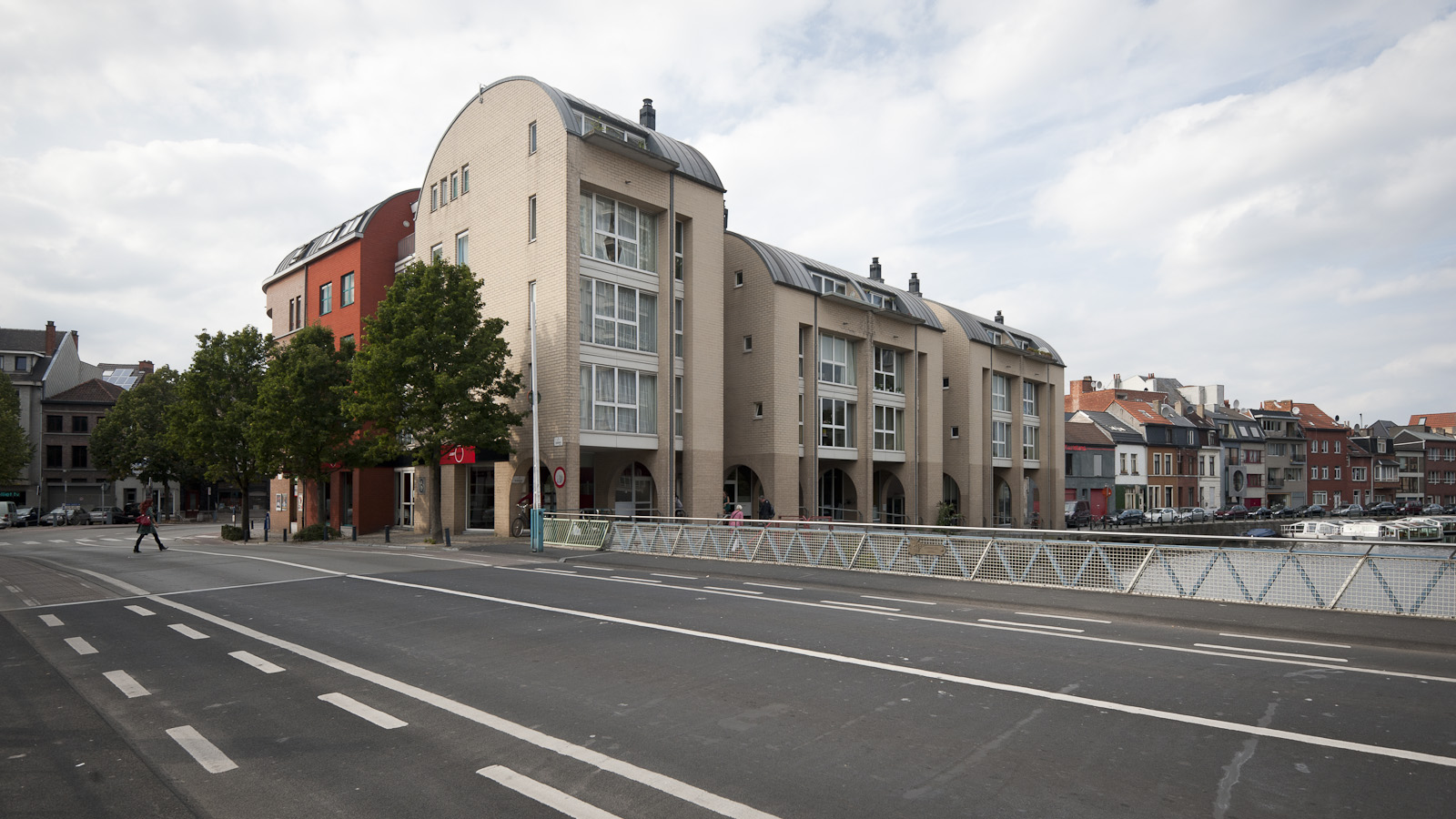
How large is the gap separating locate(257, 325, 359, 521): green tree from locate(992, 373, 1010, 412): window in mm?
36703

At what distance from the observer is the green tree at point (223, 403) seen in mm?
36406

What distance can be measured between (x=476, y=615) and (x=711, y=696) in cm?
547

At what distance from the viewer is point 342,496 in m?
39.9

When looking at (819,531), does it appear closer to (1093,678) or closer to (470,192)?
(1093,678)

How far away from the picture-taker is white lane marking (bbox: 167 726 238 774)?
5.41 meters

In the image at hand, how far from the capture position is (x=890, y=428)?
4306 centimetres

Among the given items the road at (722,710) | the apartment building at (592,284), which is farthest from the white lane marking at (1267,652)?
the apartment building at (592,284)

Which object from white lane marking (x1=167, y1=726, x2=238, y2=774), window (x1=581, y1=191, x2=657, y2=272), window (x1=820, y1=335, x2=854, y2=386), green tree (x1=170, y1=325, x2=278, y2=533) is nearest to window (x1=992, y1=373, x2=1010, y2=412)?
window (x1=820, y1=335, x2=854, y2=386)

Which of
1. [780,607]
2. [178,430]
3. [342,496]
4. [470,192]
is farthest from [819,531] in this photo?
[178,430]

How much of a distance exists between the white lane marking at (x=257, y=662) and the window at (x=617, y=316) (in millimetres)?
20343

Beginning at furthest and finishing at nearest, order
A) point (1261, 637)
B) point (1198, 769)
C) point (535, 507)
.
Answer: point (535, 507)
point (1261, 637)
point (1198, 769)

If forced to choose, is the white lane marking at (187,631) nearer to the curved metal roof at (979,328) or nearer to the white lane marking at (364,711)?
the white lane marking at (364,711)

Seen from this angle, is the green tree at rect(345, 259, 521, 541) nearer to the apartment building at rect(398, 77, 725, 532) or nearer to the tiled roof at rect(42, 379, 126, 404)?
the apartment building at rect(398, 77, 725, 532)

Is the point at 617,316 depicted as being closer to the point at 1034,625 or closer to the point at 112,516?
the point at 1034,625
